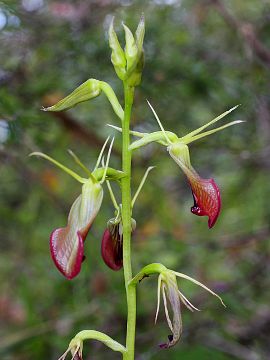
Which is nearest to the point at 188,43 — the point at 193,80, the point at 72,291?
the point at 193,80

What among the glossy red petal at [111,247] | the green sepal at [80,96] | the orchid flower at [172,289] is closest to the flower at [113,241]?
the glossy red petal at [111,247]

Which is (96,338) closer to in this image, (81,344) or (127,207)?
(81,344)

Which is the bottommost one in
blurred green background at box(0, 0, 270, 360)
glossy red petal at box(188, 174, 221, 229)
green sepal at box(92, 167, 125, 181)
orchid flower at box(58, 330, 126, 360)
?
blurred green background at box(0, 0, 270, 360)

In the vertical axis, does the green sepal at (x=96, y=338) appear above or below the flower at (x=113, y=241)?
below

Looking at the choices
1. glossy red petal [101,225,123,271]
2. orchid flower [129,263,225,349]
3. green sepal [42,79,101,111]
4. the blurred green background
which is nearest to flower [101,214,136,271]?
glossy red petal [101,225,123,271]

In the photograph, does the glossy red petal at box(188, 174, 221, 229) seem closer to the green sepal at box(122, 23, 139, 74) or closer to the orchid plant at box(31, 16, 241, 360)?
the orchid plant at box(31, 16, 241, 360)

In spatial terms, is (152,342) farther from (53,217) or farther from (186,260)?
(53,217)

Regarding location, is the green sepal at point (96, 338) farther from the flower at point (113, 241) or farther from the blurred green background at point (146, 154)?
the blurred green background at point (146, 154)
